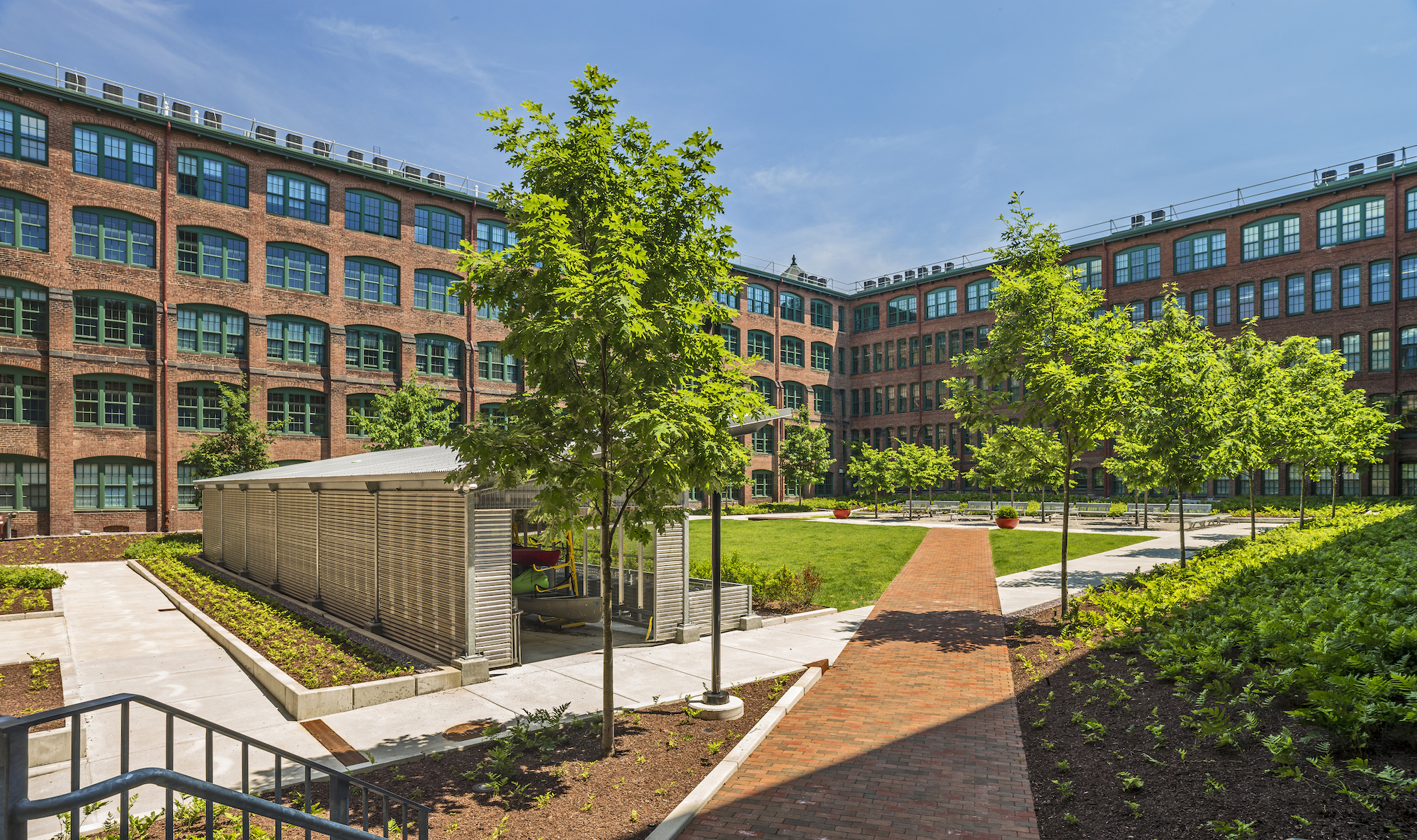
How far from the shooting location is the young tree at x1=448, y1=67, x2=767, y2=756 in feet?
23.2

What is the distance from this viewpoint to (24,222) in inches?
1244

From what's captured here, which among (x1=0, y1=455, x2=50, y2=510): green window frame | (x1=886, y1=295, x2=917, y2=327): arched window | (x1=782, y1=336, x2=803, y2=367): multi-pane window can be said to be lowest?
(x1=0, y1=455, x2=50, y2=510): green window frame

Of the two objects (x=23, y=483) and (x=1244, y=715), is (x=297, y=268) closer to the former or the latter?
(x=23, y=483)

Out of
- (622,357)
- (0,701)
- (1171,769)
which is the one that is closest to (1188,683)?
(1171,769)

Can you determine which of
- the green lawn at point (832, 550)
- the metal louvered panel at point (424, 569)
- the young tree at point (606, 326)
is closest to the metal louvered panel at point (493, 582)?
the metal louvered panel at point (424, 569)

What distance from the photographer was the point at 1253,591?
1105 centimetres

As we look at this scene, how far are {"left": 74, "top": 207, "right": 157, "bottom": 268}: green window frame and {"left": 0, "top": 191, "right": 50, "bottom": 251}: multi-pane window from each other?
101 centimetres

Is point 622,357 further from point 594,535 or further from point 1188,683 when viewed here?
point 594,535

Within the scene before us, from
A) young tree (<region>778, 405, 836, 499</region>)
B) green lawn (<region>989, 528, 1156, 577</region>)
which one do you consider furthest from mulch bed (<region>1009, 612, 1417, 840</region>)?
young tree (<region>778, 405, 836, 499</region>)

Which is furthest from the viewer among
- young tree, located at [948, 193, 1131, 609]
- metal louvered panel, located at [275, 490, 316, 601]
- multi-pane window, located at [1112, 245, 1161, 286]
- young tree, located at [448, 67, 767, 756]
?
multi-pane window, located at [1112, 245, 1161, 286]

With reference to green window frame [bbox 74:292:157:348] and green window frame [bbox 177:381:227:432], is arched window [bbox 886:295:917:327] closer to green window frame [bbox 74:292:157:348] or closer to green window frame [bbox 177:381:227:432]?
green window frame [bbox 177:381:227:432]

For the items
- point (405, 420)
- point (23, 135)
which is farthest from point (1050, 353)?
point (23, 135)

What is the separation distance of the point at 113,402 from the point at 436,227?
58.4 feet

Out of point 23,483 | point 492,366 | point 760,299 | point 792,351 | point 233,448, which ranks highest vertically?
point 760,299
